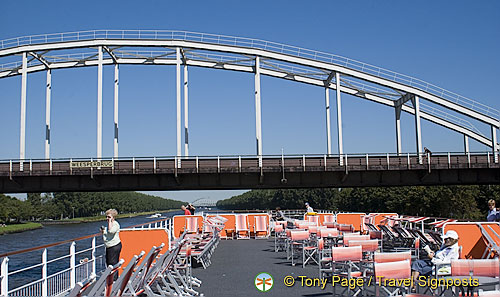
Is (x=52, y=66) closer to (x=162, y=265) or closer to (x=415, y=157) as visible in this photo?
(x=415, y=157)

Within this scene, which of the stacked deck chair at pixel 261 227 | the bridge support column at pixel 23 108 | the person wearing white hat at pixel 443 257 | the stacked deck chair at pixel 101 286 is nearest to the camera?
the stacked deck chair at pixel 101 286

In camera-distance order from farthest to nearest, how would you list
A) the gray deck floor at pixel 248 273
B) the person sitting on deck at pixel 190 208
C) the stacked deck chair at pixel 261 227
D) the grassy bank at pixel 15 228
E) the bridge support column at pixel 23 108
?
the grassy bank at pixel 15 228, the bridge support column at pixel 23 108, the stacked deck chair at pixel 261 227, the person sitting on deck at pixel 190 208, the gray deck floor at pixel 248 273

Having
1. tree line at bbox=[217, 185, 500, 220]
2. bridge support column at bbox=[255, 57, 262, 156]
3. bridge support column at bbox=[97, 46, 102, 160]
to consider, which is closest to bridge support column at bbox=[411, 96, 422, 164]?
tree line at bbox=[217, 185, 500, 220]

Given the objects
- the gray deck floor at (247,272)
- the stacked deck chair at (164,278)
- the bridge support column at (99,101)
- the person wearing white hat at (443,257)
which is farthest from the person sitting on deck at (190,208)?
the bridge support column at (99,101)

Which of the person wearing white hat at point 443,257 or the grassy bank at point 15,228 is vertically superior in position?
the person wearing white hat at point 443,257

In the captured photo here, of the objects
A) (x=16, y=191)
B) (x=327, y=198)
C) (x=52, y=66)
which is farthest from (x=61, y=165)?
(x=327, y=198)

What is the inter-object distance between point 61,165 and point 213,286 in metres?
32.2

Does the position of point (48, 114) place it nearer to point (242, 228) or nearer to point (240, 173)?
point (240, 173)

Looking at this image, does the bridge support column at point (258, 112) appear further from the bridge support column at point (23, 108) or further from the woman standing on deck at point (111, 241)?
the woman standing on deck at point (111, 241)

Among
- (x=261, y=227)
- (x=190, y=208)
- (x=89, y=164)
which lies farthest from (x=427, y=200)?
(x=190, y=208)

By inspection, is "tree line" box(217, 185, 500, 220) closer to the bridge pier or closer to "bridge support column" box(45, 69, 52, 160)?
the bridge pier

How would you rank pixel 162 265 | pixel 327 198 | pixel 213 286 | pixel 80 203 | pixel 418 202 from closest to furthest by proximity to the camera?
1. pixel 162 265
2. pixel 213 286
3. pixel 418 202
4. pixel 327 198
5. pixel 80 203

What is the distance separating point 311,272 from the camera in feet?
45.9

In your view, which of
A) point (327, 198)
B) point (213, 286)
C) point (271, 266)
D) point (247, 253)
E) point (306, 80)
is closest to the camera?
point (213, 286)
